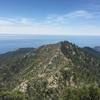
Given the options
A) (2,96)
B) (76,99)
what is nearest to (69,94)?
(76,99)

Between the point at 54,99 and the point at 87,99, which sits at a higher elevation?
the point at 87,99

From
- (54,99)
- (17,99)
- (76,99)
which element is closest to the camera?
(76,99)

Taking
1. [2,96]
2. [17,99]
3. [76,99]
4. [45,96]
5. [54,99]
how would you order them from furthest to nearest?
[45,96], [54,99], [2,96], [17,99], [76,99]

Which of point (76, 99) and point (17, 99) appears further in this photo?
point (17, 99)

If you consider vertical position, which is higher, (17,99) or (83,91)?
(83,91)

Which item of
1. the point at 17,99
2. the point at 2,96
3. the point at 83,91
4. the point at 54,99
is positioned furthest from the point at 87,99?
the point at 54,99

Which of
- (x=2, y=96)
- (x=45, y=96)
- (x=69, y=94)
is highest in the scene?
(x=69, y=94)

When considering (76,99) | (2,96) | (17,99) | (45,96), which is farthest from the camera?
(45,96)

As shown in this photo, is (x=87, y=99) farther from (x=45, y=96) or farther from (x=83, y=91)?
(x=45, y=96)

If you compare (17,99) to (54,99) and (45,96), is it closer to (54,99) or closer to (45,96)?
(54,99)
